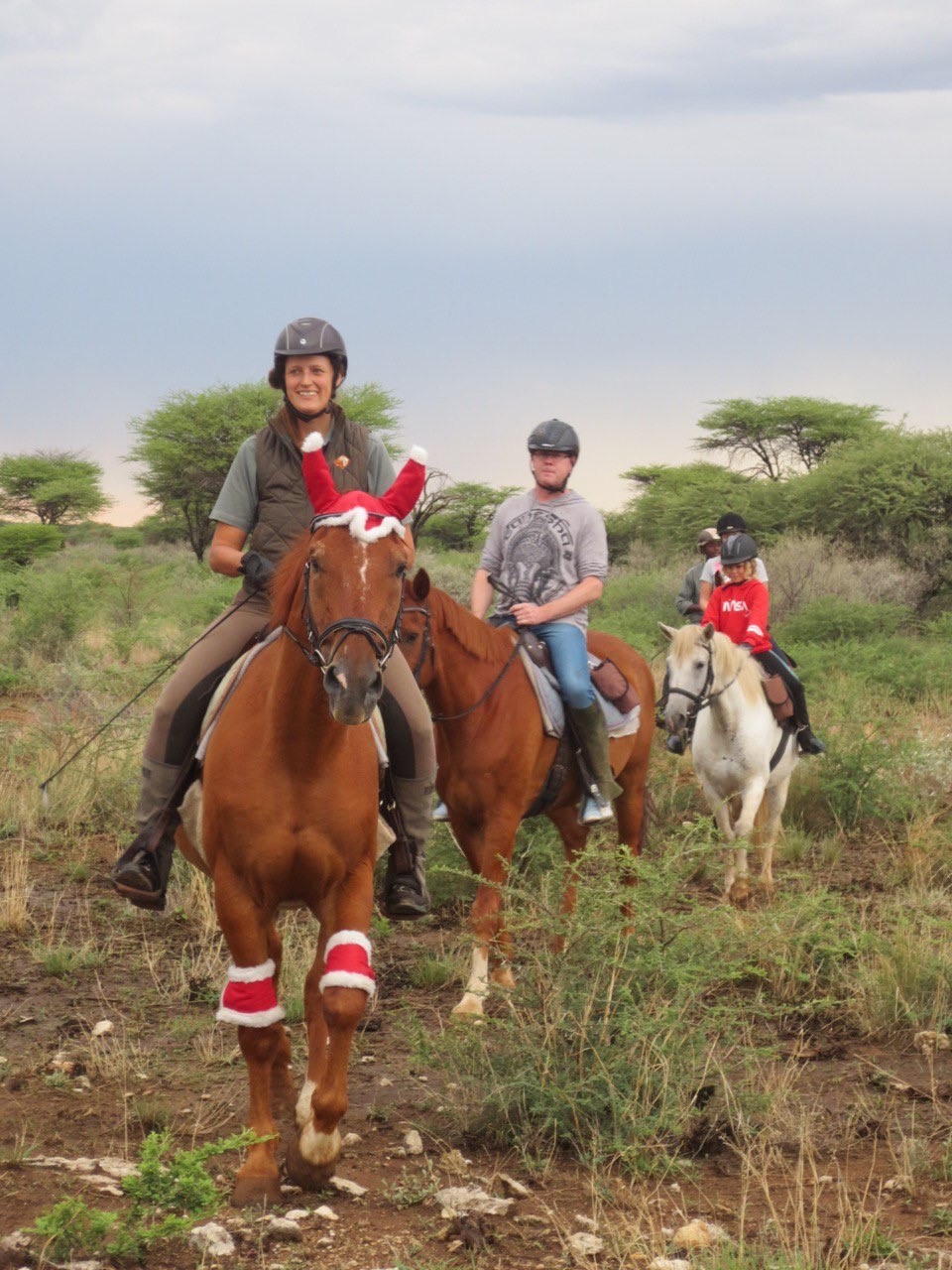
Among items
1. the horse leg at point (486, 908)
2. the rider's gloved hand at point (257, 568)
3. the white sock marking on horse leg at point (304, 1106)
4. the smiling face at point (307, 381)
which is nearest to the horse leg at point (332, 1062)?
the white sock marking on horse leg at point (304, 1106)

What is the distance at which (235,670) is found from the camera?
514 cm

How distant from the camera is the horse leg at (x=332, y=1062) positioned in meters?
4.60

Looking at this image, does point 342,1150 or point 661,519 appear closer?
point 342,1150

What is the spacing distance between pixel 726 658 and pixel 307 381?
5270mm

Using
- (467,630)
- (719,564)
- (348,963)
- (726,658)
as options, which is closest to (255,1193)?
(348,963)

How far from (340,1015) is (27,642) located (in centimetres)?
1641

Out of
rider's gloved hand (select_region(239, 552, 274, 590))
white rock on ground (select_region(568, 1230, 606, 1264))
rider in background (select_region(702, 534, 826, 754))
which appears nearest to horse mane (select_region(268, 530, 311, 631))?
rider's gloved hand (select_region(239, 552, 274, 590))

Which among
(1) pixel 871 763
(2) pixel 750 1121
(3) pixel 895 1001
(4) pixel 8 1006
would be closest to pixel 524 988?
(2) pixel 750 1121

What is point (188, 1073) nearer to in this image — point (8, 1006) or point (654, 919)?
point (8, 1006)

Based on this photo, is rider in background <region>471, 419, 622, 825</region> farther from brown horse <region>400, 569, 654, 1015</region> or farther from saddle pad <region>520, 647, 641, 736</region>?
brown horse <region>400, 569, 654, 1015</region>

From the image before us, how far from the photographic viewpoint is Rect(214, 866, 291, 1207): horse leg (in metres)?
4.59

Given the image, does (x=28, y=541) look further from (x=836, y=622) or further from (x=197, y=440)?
(x=836, y=622)

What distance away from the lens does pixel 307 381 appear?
5441 millimetres

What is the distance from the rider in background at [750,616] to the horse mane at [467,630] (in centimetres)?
335
